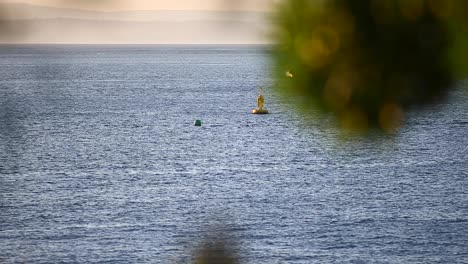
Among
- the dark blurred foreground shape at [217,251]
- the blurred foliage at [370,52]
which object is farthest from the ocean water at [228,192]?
the blurred foliage at [370,52]

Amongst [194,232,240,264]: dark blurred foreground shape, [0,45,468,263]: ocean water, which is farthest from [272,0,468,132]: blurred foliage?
[0,45,468,263]: ocean water

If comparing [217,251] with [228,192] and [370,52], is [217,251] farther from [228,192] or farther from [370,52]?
[228,192]

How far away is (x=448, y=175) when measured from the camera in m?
69.6

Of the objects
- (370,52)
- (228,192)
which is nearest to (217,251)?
(370,52)

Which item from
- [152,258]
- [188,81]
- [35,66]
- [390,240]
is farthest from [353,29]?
[188,81]

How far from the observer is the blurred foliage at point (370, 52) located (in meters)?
1.11

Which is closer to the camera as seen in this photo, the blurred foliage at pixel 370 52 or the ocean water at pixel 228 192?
the blurred foliage at pixel 370 52

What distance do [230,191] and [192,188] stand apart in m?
3.06

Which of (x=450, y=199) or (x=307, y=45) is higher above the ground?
(x=307, y=45)

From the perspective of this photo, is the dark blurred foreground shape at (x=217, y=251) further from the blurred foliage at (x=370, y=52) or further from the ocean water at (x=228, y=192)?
the ocean water at (x=228, y=192)

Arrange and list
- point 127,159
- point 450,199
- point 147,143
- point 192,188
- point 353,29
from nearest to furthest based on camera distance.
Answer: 1. point 353,29
2. point 450,199
3. point 192,188
4. point 127,159
5. point 147,143

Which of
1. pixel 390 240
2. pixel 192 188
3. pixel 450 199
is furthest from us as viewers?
pixel 192 188

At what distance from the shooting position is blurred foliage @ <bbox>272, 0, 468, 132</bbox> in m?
1.11

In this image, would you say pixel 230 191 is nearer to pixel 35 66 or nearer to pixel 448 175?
pixel 448 175
